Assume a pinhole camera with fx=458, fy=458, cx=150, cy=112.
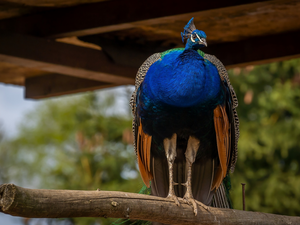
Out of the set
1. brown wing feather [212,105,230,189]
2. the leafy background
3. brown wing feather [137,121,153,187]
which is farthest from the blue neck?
the leafy background

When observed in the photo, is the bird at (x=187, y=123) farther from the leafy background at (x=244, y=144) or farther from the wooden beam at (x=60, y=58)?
the leafy background at (x=244, y=144)

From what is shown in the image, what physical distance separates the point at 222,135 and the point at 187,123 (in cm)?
27

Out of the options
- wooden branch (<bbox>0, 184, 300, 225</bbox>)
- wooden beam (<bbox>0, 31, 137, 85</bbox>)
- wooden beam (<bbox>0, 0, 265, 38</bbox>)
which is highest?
wooden beam (<bbox>0, 0, 265, 38</bbox>)

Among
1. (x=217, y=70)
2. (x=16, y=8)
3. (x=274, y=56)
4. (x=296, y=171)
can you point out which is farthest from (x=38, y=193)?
(x=296, y=171)

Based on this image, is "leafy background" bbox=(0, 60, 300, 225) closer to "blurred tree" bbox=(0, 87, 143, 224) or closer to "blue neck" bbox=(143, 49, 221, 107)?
"blurred tree" bbox=(0, 87, 143, 224)

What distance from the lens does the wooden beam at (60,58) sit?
351 centimetres

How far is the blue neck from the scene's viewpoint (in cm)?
284

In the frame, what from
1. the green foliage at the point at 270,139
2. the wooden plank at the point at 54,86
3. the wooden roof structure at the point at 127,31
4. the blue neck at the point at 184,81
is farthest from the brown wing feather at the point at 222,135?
the green foliage at the point at 270,139

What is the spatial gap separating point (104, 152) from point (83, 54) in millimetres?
7507

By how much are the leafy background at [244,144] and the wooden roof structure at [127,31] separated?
4.35m

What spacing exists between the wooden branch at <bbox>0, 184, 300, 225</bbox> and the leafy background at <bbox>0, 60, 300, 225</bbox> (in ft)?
17.4

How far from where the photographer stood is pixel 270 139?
9.27m

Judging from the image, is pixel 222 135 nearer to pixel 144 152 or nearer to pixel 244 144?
pixel 144 152

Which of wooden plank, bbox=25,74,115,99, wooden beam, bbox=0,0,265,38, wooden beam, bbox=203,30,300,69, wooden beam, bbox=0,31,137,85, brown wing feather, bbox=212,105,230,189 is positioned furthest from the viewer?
wooden plank, bbox=25,74,115,99
